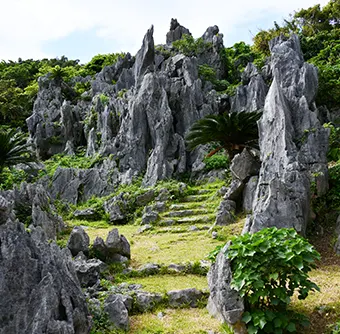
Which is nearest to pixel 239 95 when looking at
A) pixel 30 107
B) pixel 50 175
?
pixel 50 175

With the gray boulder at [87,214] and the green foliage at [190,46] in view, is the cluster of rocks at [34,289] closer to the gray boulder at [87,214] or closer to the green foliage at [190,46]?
the gray boulder at [87,214]

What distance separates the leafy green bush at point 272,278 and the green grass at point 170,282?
6.32 feet

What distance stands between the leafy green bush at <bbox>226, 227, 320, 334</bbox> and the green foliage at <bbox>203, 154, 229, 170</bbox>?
1404 centimetres

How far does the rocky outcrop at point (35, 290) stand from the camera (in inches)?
166

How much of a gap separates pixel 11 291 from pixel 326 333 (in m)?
4.29

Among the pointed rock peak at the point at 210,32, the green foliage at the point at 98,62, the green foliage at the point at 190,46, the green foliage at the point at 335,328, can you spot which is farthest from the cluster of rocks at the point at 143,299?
the green foliage at the point at 98,62

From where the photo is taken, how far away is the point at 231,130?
14.7 metres

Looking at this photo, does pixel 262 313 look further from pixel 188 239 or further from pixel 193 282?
pixel 188 239

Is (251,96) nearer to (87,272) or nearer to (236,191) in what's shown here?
(236,191)

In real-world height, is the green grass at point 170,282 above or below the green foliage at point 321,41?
below

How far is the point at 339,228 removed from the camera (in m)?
9.11

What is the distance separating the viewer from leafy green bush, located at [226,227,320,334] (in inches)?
197

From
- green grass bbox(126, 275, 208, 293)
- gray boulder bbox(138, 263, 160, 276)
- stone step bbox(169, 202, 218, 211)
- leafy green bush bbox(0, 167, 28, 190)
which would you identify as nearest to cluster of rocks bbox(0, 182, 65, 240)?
gray boulder bbox(138, 263, 160, 276)

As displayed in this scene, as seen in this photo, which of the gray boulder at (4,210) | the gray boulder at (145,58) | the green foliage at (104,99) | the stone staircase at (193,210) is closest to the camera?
the gray boulder at (4,210)
